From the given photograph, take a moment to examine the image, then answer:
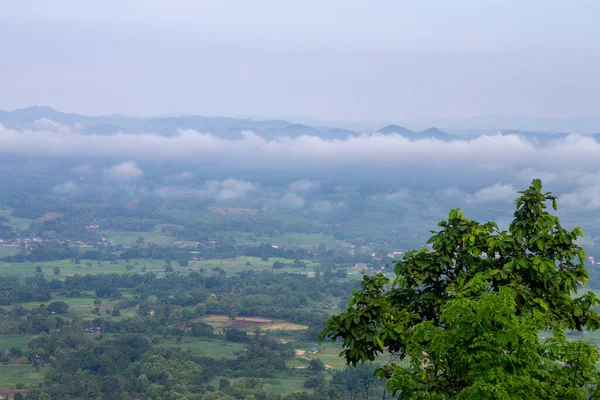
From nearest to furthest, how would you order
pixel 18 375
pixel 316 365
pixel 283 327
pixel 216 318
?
pixel 18 375, pixel 316 365, pixel 283 327, pixel 216 318

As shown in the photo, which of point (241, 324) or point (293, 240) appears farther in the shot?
point (293, 240)

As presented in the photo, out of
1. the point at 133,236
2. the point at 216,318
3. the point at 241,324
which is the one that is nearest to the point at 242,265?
the point at 133,236

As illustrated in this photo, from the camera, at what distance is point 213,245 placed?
97.5 metres

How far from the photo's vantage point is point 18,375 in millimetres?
36469

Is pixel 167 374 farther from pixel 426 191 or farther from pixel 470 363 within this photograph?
pixel 426 191

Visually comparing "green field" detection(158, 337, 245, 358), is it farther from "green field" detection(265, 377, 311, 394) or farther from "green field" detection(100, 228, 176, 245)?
"green field" detection(100, 228, 176, 245)

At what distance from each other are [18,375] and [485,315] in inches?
1468

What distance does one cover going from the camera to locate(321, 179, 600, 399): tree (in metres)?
5.09

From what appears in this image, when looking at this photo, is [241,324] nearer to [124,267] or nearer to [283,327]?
[283,327]

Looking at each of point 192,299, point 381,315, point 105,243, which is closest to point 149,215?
point 105,243

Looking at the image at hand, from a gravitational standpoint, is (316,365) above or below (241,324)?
above

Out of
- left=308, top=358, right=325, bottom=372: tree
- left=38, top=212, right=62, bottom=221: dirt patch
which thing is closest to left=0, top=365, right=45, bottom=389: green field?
left=308, top=358, right=325, bottom=372: tree

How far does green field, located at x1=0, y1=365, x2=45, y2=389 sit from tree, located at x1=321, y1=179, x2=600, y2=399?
108ft

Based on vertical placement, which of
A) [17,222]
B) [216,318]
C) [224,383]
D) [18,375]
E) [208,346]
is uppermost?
[224,383]
